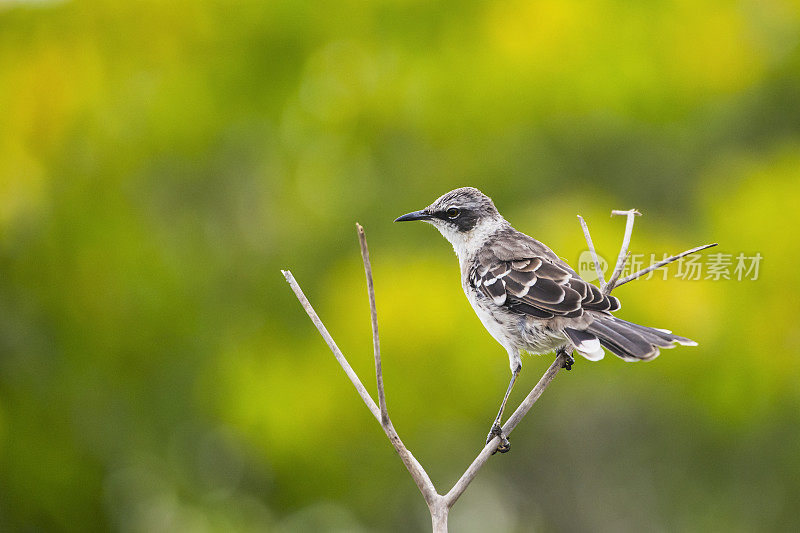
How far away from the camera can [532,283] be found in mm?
2877

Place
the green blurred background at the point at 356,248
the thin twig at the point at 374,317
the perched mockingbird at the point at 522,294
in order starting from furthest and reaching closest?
the green blurred background at the point at 356,248 < the perched mockingbird at the point at 522,294 < the thin twig at the point at 374,317

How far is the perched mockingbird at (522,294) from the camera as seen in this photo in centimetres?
249

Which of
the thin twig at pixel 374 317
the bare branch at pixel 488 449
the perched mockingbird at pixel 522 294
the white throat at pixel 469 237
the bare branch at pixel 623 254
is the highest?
the thin twig at pixel 374 317

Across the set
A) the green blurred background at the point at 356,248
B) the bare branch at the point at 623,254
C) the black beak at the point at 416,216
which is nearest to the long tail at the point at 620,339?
the bare branch at the point at 623,254

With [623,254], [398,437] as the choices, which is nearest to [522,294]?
[623,254]

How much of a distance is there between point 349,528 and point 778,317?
13.6 ft

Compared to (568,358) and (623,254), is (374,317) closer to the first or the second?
(623,254)

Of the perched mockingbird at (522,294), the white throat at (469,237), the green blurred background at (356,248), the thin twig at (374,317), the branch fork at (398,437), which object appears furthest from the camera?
the green blurred background at (356,248)

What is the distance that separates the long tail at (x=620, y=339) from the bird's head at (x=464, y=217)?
67cm

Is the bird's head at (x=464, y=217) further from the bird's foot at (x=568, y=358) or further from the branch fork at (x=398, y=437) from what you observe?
the branch fork at (x=398, y=437)

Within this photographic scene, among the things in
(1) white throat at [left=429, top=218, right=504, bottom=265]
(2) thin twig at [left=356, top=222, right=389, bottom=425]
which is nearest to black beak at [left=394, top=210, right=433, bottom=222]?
(1) white throat at [left=429, top=218, right=504, bottom=265]

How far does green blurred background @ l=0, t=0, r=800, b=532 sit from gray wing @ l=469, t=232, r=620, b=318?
3.39m

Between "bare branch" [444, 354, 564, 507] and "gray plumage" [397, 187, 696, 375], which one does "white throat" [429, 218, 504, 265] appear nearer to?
"gray plumage" [397, 187, 696, 375]

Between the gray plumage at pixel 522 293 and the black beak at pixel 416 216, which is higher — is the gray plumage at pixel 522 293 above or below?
below
